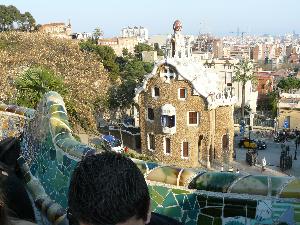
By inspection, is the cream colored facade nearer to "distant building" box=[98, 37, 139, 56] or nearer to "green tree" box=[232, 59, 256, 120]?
"distant building" box=[98, 37, 139, 56]

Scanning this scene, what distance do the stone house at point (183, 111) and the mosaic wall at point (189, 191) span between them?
2280 cm

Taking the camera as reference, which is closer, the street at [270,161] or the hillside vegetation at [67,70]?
the hillside vegetation at [67,70]

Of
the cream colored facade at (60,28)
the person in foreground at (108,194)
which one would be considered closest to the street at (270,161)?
the person in foreground at (108,194)

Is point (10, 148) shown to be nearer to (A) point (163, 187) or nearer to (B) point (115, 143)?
(A) point (163, 187)

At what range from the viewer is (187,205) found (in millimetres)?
4145

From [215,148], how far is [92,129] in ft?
27.1

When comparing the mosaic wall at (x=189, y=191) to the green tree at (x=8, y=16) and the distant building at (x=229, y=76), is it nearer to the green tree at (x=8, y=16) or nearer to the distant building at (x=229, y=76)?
the distant building at (x=229, y=76)

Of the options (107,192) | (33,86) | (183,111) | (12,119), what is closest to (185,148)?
(183,111)

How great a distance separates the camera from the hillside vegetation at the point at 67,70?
27.1 m

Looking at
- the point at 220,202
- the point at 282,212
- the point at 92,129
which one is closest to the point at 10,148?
the point at 220,202

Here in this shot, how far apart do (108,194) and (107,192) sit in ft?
0.03

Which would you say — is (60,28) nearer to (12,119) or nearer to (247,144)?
(247,144)

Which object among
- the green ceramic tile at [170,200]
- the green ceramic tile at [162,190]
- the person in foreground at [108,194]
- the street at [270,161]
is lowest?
the street at [270,161]

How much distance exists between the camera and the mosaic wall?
12.0 feet
